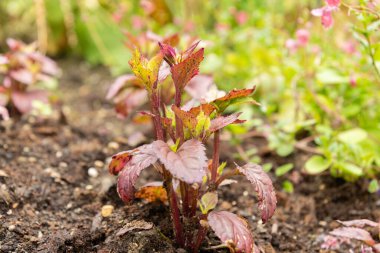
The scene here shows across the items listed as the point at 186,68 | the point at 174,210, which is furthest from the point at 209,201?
the point at 186,68

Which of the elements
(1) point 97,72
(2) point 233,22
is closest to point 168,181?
(2) point 233,22

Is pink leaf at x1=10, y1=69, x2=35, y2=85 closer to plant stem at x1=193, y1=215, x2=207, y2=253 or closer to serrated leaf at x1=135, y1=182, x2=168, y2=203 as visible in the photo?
serrated leaf at x1=135, y1=182, x2=168, y2=203


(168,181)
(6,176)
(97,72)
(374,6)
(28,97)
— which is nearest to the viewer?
(168,181)

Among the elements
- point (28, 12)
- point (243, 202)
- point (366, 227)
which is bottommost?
point (366, 227)

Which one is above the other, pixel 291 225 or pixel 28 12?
pixel 28 12

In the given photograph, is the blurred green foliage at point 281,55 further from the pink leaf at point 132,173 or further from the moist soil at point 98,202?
the pink leaf at point 132,173

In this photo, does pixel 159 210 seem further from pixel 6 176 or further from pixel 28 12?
pixel 28 12

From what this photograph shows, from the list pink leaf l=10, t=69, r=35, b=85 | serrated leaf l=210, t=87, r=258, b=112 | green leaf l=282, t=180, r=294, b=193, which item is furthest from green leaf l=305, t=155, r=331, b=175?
pink leaf l=10, t=69, r=35, b=85

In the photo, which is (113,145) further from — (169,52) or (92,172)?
(169,52)
